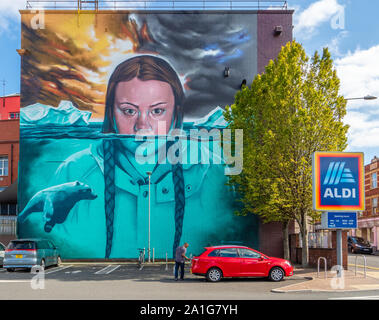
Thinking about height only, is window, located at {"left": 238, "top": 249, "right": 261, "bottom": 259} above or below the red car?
above

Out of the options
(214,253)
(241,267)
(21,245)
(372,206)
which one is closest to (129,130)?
(21,245)

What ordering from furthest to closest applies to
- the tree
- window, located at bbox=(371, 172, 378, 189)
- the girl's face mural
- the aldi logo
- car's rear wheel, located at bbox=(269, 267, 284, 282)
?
window, located at bbox=(371, 172, 378, 189) < the girl's face mural < the tree < car's rear wheel, located at bbox=(269, 267, 284, 282) < the aldi logo

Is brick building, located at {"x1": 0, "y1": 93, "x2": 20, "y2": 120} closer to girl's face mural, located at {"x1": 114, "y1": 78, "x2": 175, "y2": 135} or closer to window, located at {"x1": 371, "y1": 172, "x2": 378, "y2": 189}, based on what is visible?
girl's face mural, located at {"x1": 114, "y1": 78, "x2": 175, "y2": 135}

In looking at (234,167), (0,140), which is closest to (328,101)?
(234,167)

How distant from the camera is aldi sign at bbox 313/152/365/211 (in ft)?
61.5

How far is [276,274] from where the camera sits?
19.0 meters

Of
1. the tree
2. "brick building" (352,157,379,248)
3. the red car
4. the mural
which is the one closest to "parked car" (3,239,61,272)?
the mural

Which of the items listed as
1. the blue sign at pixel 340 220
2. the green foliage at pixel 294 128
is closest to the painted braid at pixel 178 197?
the green foliage at pixel 294 128

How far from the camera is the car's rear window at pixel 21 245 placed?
22.9m

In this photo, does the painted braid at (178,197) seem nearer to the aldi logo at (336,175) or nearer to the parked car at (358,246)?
the aldi logo at (336,175)

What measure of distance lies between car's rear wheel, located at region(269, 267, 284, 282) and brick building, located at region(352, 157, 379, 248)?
3915 centimetres

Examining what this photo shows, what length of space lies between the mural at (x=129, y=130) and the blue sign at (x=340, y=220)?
11.9 m

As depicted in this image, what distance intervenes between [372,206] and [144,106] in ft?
120

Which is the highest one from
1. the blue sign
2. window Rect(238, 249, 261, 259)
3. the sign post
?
the sign post
